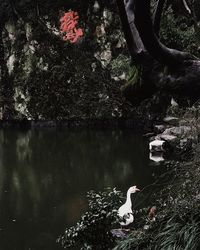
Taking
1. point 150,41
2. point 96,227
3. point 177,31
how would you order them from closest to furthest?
1. point 150,41
2. point 96,227
3. point 177,31

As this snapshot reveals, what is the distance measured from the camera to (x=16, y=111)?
75.5ft

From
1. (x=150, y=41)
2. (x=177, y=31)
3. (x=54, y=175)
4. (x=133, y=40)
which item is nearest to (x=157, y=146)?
(x=54, y=175)

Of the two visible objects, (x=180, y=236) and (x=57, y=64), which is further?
(x=57, y=64)

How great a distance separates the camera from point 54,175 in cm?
1209

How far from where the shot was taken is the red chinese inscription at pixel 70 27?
22.4 m

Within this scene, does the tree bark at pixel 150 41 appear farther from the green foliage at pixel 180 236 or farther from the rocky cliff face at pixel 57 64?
the rocky cliff face at pixel 57 64

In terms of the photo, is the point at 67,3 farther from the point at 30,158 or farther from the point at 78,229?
the point at 78,229

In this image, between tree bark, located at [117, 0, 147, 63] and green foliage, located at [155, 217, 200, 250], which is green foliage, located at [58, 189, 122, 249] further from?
tree bark, located at [117, 0, 147, 63]

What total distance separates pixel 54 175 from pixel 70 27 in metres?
11.9

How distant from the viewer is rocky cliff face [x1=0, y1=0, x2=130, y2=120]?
70.1 ft

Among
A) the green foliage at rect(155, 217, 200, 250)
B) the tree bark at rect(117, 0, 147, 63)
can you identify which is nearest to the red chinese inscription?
the tree bark at rect(117, 0, 147, 63)

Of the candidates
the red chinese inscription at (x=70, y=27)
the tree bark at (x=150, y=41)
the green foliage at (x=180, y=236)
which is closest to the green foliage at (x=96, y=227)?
the green foliage at (x=180, y=236)

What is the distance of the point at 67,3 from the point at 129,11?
1988 cm

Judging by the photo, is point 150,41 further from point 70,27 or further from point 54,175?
point 70,27
